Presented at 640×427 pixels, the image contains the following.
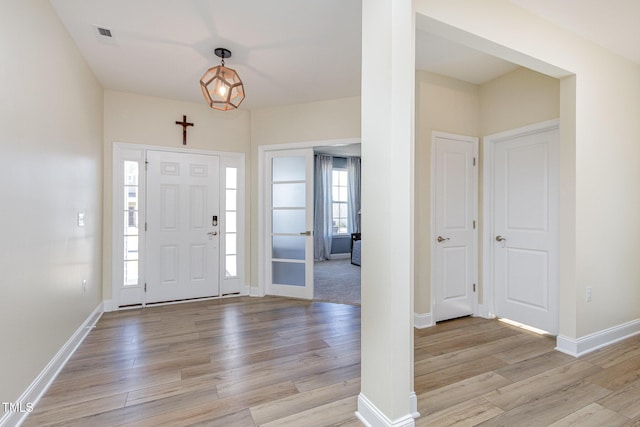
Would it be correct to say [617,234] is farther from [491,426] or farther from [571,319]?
[491,426]

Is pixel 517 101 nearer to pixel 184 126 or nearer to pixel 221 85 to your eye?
pixel 221 85

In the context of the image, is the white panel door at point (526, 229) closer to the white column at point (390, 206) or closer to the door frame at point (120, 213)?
the white column at point (390, 206)

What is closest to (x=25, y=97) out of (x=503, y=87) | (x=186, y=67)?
(x=186, y=67)

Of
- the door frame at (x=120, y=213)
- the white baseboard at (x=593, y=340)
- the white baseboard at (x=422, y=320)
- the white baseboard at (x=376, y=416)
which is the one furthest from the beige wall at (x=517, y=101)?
the door frame at (x=120, y=213)

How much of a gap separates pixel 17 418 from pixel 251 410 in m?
1.25

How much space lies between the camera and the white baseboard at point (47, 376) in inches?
62.1

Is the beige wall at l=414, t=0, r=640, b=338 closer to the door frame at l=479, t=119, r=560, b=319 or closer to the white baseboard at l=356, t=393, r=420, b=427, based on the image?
the door frame at l=479, t=119, r=560, b=319

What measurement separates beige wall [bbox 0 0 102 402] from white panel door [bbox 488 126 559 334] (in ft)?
13.1

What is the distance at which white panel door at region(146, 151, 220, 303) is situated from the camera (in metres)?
3.77

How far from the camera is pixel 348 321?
321 centimetres

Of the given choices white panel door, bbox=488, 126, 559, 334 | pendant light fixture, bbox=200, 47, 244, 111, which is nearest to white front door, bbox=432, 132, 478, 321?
white panel door, bbox=488, 126, 559, 334

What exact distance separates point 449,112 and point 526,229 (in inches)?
57.4

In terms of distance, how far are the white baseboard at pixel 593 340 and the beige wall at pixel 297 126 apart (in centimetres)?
294

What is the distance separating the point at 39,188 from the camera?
190 centimetres
